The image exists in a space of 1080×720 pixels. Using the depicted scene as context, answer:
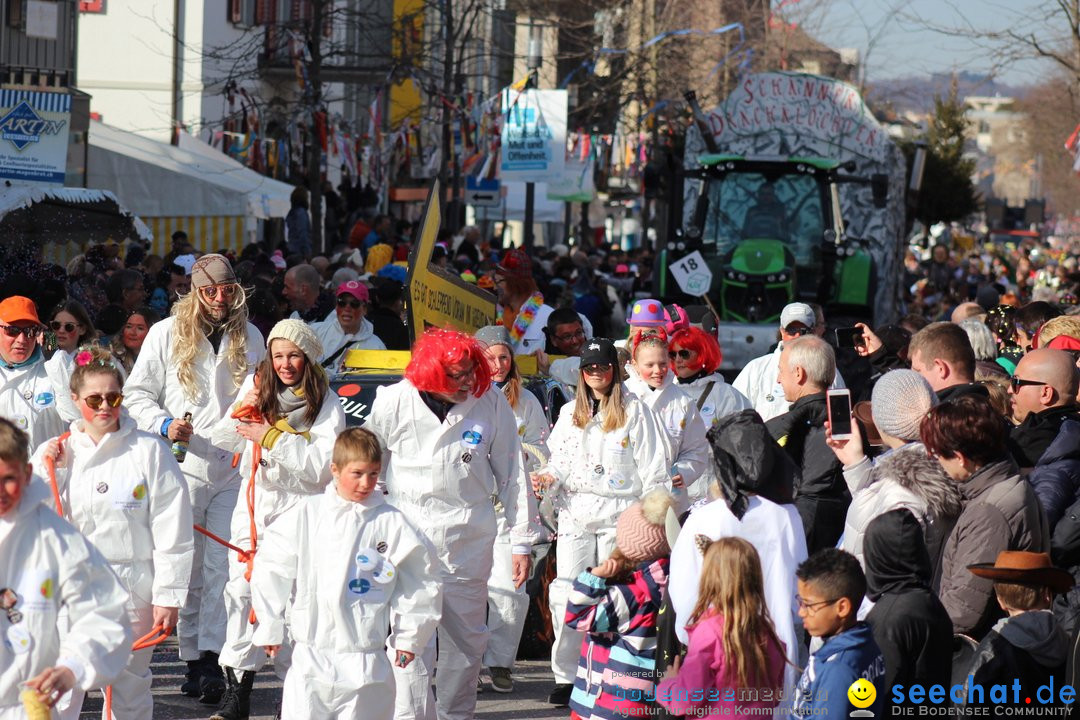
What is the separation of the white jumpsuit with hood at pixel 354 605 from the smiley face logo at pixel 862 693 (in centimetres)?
172

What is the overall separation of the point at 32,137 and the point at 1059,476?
1052cm

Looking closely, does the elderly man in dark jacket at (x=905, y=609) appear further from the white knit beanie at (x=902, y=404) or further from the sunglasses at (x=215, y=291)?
the sunglasses at (x=215, y=291)

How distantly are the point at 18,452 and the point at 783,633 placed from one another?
237cm

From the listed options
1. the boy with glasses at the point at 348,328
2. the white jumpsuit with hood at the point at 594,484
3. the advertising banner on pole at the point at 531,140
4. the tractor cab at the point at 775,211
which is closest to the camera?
the white jumpsuit with hood at the point at 594,484

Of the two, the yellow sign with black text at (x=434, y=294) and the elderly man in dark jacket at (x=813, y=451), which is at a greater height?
the yellow sign with black text at (x=434, y=294)

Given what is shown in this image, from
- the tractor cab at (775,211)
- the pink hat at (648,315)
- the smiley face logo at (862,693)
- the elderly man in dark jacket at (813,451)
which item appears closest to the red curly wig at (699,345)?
the pink hat at (648,315)

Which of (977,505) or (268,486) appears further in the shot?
(268,486)

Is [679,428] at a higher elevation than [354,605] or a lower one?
higher

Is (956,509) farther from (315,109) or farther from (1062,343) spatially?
(315,109)

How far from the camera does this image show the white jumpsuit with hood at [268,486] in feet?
22.1

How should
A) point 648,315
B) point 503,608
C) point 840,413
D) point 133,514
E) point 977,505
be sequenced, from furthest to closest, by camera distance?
1. point 648,315
2. point 503,608
3. point 133,514
4. point 840,413
5. point 977,505

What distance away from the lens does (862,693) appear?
4.64 meters

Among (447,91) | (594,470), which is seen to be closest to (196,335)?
(594,470)

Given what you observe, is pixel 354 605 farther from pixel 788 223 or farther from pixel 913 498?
pixel 788 223
